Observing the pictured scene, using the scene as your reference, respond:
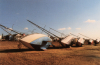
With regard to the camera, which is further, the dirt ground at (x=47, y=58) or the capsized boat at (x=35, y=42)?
the capsized boat at (x=35, y=42)

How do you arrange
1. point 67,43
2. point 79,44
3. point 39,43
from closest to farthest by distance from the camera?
point 39,43 < point 67,43 < point 79,44

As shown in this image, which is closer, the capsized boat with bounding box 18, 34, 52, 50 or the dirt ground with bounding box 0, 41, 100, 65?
the dirt ground with bounding box 0, 41, 100, 65

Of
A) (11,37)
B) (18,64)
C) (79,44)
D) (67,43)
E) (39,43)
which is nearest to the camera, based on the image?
(18,64)

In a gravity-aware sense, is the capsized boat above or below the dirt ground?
above

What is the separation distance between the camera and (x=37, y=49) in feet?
63.4

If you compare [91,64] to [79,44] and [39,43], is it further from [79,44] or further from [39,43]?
[79,44]

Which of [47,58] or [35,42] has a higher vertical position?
[35,42]

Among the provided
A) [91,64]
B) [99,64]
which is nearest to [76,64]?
[91,64]

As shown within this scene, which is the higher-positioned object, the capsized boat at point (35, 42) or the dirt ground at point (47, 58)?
the capsized boat at point (35, 42)

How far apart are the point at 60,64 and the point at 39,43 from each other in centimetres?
926

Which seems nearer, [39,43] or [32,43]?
[32,43]

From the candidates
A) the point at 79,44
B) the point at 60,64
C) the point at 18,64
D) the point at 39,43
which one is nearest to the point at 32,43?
the point at 39,43

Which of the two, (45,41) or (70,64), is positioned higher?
(45,41)

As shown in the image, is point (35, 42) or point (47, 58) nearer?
point (47, 58)
